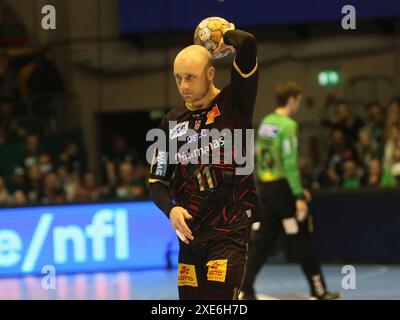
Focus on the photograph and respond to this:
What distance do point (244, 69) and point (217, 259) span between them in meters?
1.08

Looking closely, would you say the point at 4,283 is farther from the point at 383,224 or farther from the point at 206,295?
→ the point at 206,295

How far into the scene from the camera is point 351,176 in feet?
45.9

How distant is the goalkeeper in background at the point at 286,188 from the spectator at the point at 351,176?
4.41m

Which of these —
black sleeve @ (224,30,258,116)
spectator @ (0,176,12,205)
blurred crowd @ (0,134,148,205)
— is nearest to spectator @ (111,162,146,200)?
blurred crowd @ (0,134,148,205)

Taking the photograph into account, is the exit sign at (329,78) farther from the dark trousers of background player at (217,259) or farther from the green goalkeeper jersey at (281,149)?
the dark trousers of background player at (217,259)

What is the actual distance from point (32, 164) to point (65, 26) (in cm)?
392

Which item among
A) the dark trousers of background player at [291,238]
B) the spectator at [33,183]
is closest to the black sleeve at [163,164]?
the dark trousers of background player at [291,238]

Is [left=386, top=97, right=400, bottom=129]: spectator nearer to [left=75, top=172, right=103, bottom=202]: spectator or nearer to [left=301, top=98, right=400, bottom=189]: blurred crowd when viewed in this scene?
[left=301, top=98, right=400, bottom=189]: blurred crowd

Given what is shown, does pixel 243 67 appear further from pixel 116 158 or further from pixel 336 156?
pixel 116 158

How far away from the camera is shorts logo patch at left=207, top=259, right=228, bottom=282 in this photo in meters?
5.29

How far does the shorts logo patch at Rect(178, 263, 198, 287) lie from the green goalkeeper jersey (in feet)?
13.4

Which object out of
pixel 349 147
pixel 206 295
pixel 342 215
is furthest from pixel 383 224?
pixel 206 295

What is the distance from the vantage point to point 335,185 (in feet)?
46.5

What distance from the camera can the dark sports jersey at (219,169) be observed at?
17.8ft
